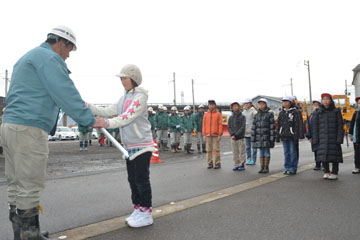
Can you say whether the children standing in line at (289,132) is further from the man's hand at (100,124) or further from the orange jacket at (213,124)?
the man's hand at (100,124)

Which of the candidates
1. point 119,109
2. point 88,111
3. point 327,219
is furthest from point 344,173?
point 88,111

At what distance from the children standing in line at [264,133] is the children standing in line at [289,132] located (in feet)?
0.73

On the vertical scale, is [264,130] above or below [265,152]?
above

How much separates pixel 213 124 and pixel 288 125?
6.96ft

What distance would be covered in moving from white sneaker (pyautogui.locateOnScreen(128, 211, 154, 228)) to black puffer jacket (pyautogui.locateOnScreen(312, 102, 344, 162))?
4.73m

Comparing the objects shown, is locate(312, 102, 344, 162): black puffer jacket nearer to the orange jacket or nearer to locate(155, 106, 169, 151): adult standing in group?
the orange jacket

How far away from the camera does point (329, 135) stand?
7.09m

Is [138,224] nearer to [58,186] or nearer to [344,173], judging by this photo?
[58,186]

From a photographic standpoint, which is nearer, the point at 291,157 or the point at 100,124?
the point at 100,124

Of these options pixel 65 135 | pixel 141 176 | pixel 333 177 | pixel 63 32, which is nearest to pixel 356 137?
pixel 333 177

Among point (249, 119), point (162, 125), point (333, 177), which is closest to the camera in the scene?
point (333, 177)

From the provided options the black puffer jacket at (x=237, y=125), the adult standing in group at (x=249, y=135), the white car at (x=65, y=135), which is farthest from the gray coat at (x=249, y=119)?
the white car at (x=65, y=135)

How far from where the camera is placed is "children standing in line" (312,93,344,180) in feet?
22.7

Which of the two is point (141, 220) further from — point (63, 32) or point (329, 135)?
point (329, 135)
